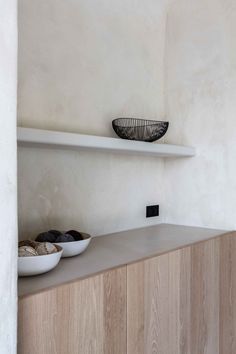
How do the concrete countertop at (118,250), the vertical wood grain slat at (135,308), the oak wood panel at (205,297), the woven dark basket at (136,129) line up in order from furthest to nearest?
the woven dark basket at (136,129), the oak wood panel at (205,297), the vertical wood grain slat at (135,308), the concrete countertop at (118,250)

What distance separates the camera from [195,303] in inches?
62.7

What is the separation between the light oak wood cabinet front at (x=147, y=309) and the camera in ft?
3.07

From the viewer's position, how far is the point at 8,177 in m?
0.76

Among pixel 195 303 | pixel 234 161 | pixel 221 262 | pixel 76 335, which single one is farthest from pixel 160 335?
pixel 234 161

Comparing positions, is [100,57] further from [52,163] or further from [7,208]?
[7,208]

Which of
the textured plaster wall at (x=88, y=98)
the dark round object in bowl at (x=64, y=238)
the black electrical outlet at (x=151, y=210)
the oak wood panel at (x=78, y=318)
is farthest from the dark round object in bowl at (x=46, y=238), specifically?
the black electrical outlet at (x=151, y=210)

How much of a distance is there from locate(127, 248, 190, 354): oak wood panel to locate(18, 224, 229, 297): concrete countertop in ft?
0.18

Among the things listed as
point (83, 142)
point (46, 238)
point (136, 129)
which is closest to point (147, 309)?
point (46, 238)

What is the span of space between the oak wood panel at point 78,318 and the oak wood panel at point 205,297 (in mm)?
541

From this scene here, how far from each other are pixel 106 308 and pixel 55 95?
39.0 inches

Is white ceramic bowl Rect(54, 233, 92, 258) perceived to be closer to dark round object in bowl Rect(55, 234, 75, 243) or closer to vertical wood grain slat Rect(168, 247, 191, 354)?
dark round object in bowl Rect(55, 234, 75, 243)

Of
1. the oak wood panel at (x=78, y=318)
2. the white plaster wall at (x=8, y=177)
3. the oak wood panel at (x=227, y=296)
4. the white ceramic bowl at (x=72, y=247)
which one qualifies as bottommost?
the oak wood panel at (x=227, y=296)

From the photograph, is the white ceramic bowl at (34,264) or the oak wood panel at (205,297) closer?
the white ceramic bowl at (34,264)

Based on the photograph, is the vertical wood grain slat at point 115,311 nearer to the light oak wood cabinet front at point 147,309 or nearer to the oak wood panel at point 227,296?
the light oak wood cabinet front at point 147,309
